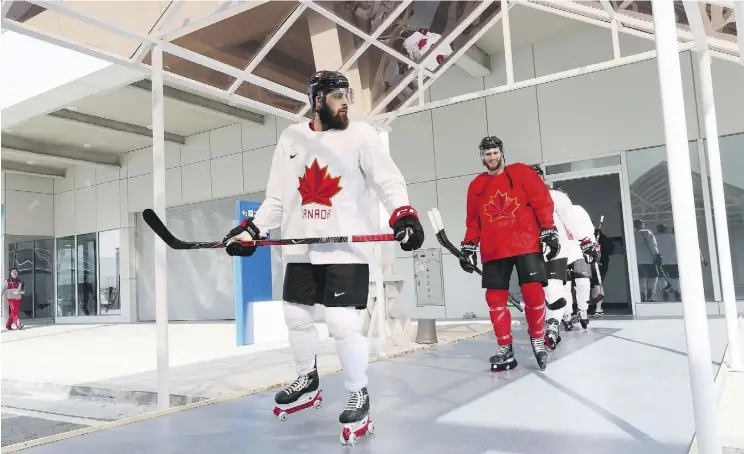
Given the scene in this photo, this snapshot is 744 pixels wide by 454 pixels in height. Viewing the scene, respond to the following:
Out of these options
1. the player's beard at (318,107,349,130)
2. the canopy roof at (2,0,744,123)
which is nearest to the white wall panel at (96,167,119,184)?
the canopy roof at (2,0,744,123)

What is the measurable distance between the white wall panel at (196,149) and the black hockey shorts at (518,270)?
504 inches

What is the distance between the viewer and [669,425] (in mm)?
2389

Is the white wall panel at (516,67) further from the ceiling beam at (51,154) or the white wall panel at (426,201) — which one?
the ceiling beam at (51,154)

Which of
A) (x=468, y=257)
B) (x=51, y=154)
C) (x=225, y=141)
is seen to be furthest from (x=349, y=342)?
(x=51, y=154)

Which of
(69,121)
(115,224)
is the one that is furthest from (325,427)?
(115,224)

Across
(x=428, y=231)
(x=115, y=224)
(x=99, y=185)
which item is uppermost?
(x=99, y=185)

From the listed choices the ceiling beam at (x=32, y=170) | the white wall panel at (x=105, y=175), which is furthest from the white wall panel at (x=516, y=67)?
A: the ceiling beam at (x=32, y=170)

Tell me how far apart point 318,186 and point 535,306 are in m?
2.09

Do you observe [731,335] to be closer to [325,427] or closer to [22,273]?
[325,427]

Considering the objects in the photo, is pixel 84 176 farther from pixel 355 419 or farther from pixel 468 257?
pixel 355 419

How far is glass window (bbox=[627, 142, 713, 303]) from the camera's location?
29.4 ft

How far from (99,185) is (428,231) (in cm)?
1221

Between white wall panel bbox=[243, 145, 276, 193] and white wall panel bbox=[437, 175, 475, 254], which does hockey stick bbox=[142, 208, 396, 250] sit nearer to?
white wall panel bbox=[437, 175, 475, 254]

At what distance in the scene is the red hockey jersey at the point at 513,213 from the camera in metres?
3.85
